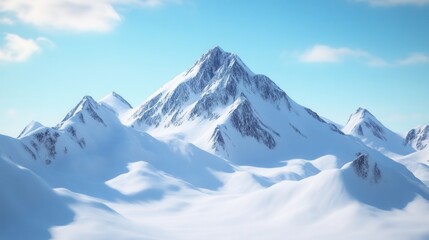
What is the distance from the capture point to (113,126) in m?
134

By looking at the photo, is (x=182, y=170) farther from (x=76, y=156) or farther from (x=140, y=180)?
(x=76, y=156)

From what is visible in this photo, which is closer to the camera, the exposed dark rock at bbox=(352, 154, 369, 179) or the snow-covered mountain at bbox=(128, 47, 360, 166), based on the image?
the exposed dark rock at bbox=(352, 154, 369, 179)

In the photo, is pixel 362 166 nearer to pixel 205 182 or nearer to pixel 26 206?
pixel 205 182

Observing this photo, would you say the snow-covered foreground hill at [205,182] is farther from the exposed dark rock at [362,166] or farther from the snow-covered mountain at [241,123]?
the snow-covered mountain at [241,123]

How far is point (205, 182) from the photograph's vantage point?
102125 mm

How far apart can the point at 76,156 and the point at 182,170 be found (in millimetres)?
29432

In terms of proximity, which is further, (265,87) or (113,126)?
(265,87)

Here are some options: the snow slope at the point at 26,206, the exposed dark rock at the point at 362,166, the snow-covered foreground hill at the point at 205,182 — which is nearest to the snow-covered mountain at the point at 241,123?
the snow-covered foreground hill at the point at 205,182

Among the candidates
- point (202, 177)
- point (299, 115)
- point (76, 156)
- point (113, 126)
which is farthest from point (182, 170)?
point (299, 115)

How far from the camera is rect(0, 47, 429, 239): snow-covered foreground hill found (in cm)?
5097

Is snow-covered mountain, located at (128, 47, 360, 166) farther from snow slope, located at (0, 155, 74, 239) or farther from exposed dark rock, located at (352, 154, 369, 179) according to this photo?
snow slope, located at (0, 155, 74, 239)

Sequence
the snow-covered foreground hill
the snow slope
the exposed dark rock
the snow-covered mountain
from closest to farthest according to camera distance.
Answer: the snow slope → the snow-covered foreground hill → the exposed dark rock → the snow-covered mountain

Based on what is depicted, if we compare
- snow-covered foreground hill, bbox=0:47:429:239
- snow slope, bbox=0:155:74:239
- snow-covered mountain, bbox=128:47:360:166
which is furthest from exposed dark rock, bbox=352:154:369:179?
snow-covered mountain, bbox=128:47:360:166

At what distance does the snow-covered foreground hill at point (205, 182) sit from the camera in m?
51.0
